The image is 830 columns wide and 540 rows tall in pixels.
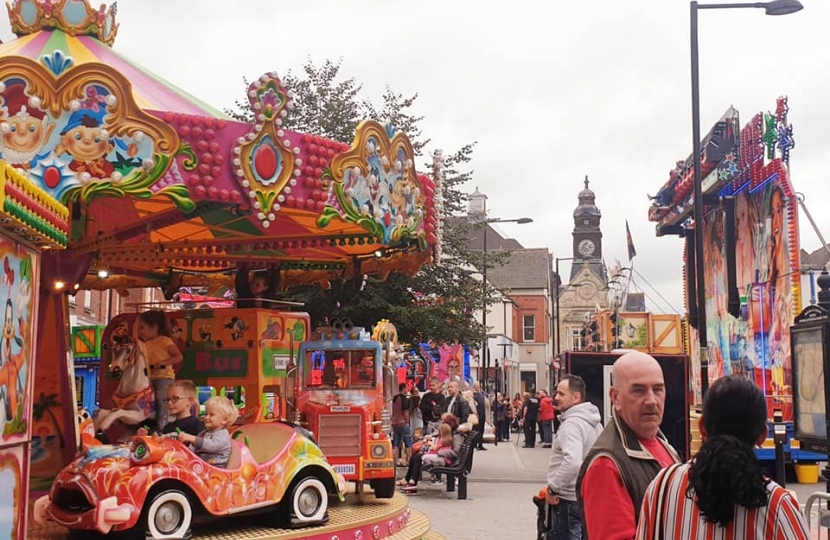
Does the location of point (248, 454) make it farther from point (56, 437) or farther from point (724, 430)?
point (724, 430)

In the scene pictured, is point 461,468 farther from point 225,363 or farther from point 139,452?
point 139,452

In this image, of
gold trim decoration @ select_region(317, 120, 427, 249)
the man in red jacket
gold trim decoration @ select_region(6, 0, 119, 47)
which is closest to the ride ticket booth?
gold trim decoration @ select_region(317, 120, 427, 249)

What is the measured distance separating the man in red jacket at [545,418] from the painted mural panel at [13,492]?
22.1 metres

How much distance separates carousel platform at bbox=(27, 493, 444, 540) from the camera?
733cm

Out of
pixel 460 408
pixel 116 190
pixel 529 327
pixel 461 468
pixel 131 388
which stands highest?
pixel 529 327

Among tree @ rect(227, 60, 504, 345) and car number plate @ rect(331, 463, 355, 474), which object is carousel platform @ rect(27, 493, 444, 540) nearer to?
car number plate @ rect(331, 463, 355, 474)

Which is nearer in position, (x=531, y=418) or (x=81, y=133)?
(x=81, y=133)

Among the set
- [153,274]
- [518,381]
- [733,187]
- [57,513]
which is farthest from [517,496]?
[518,381]

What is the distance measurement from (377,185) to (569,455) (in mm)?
3663

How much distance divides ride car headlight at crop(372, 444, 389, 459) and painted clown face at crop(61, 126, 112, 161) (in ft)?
15.5

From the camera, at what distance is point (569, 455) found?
6.15 m

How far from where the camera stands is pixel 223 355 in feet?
35.4

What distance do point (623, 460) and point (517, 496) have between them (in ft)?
40.7

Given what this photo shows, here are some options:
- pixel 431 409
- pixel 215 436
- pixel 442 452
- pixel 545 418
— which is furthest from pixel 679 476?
pixel 545 418
